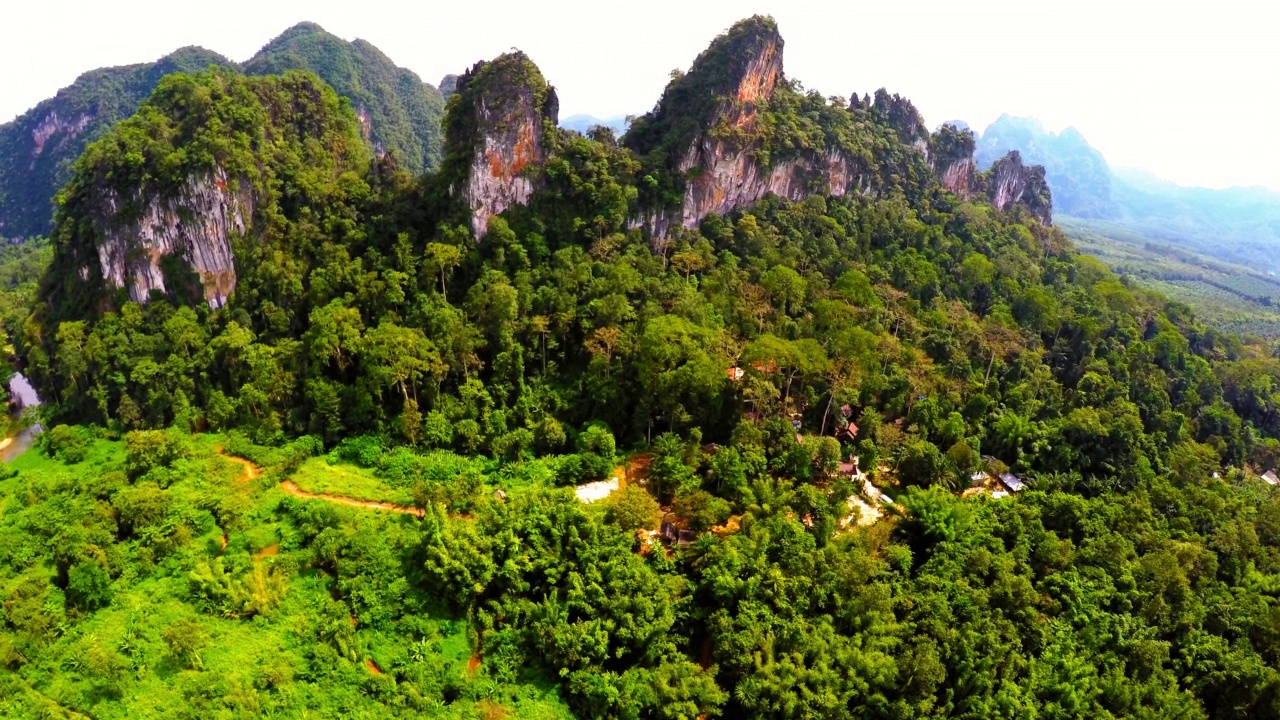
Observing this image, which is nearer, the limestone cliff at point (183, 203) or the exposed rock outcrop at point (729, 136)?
the limestone cliff at point (183, 203)

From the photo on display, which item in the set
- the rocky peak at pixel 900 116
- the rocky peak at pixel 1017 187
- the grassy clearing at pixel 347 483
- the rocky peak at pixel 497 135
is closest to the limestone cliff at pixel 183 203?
the rocky peak at pixel 497 135

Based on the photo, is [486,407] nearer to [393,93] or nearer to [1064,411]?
[1064,411]

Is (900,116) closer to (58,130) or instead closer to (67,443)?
(67,443)

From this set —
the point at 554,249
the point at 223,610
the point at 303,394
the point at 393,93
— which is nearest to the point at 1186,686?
the point at 223,610

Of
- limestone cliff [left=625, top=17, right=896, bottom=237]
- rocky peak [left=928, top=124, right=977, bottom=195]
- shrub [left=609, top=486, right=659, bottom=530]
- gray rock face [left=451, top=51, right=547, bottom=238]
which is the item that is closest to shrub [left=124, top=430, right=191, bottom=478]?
gray rock face [left=451, top=51, right=547, bottom=238]

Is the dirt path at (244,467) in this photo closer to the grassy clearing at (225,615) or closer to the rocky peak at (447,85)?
the grassy clearing at (225,615)
